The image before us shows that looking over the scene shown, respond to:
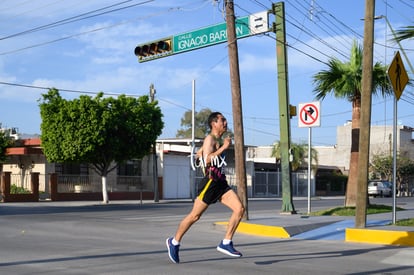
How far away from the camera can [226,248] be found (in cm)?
766

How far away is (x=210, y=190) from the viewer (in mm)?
7500

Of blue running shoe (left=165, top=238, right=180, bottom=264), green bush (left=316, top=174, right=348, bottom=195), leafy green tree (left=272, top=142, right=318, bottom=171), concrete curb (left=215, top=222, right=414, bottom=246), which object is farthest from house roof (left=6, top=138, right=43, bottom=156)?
green bush (left=316, top=174, right=348, bottom=195)

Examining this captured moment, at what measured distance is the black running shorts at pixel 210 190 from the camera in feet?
24.5

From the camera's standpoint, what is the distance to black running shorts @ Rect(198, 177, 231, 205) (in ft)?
24.5

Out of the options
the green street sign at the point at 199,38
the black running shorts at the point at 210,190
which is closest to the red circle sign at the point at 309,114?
the green street sign at the point at 199,38

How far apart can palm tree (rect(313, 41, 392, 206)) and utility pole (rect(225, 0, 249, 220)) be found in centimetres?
403

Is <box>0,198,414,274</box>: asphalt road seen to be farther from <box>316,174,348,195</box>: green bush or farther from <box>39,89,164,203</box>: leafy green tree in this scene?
<box>316,174,348,195</box>: green bush

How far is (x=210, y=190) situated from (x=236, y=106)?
7.70 meters

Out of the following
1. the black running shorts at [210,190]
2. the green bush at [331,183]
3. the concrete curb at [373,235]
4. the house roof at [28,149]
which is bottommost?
the green bush at [331,183]

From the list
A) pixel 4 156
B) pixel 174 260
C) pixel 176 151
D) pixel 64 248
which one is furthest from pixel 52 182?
pixel 174 260

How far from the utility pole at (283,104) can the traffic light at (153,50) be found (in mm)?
3586

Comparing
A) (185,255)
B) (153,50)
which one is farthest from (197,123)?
(185,255)

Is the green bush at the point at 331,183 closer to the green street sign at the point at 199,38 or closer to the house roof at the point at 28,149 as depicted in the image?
the house roof at the point at 28,149

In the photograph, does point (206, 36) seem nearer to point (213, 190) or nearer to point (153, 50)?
point (153, 50)
